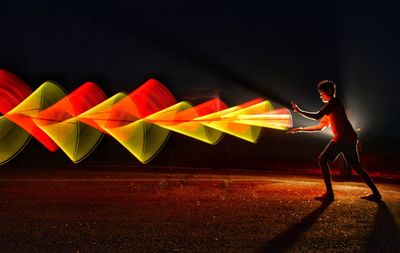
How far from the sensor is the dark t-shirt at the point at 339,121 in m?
8.89

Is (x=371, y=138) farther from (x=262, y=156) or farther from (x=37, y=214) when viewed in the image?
(x=37, y=214)

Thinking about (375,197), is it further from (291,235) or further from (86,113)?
(86,113)

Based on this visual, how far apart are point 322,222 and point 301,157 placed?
2239 cm

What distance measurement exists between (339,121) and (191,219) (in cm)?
362

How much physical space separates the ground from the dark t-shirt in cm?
118

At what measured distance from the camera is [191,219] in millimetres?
6969

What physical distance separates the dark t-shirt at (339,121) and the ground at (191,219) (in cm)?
118

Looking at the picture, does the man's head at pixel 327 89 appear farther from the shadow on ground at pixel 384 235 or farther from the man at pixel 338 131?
the shadow on ground at pixel 384 235

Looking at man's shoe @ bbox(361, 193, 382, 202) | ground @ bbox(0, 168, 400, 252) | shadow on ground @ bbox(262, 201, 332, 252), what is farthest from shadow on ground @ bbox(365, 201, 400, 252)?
man's shoe @ bbox(361, 193, 382, 202)

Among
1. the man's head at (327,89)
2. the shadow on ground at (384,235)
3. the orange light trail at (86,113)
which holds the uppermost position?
the man's head at (327,89)

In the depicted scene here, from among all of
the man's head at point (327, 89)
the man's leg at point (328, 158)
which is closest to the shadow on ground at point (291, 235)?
A: the man's leg at point (328, 158)

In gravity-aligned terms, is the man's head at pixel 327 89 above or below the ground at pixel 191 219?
above

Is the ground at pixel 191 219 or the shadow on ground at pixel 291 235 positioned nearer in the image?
the shadow on ground at pixel 291 235

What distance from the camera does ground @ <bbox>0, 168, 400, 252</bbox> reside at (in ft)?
17.6
